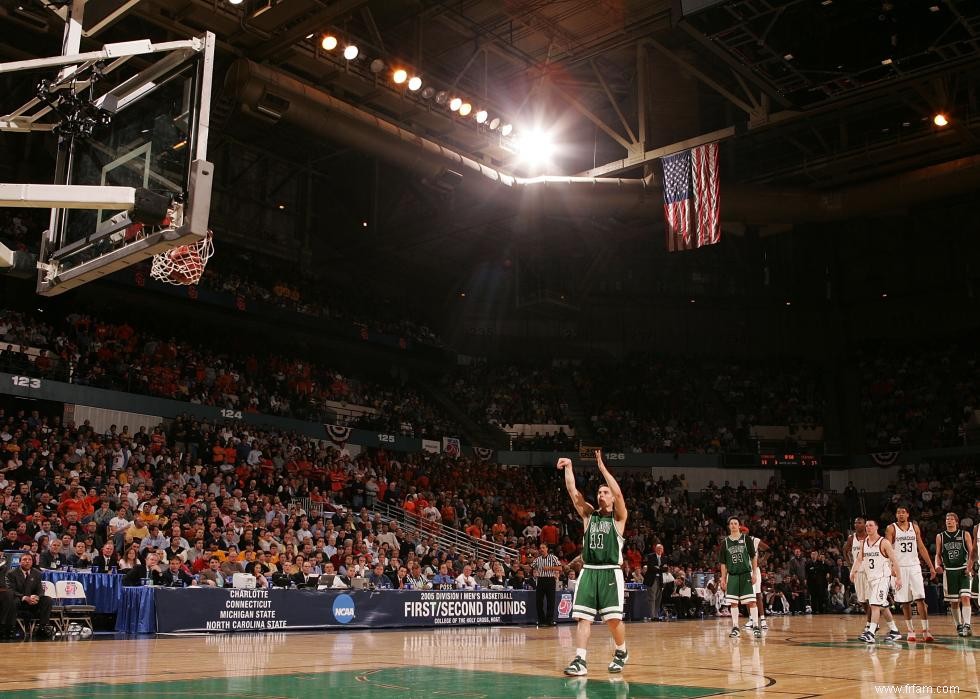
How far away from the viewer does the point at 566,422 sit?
4112 centimetres

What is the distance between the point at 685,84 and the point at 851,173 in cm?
858

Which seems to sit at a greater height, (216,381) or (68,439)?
(216,381)

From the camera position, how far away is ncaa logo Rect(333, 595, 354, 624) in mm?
18547

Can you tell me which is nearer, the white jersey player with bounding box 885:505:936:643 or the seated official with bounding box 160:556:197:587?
the white jersey player with bounding box 885:505:936:643

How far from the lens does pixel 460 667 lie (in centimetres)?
1037

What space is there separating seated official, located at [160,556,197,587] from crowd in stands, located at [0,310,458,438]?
35.1 ft

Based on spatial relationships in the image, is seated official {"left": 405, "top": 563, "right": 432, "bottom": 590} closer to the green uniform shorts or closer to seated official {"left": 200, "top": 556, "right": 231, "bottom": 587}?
seated official {"left": 200, "top": 556, "right": 231, "bottom": 587}

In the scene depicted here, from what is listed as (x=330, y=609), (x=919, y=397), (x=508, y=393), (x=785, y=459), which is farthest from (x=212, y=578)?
(x=919, y=397)

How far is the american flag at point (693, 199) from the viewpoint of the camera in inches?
959

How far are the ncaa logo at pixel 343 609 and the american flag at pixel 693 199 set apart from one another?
1218 centimetres

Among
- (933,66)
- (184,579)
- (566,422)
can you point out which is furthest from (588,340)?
(184,579)

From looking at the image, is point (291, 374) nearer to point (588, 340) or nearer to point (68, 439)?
point (68, 439)

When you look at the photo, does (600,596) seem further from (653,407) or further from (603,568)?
(653,407)

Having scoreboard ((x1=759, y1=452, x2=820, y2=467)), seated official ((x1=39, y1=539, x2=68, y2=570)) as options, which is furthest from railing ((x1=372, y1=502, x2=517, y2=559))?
scoreboard ((x1=759, y1=452, x2=820, y2=467))
